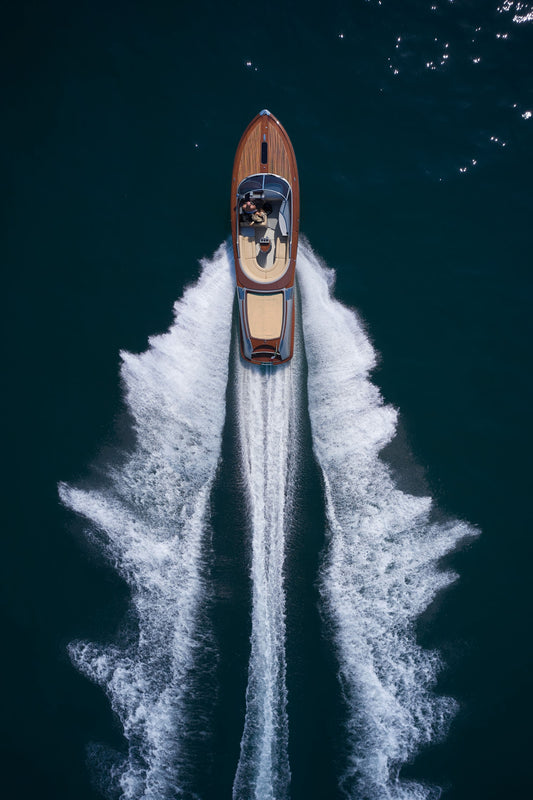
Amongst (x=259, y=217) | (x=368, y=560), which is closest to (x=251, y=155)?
(x=259, y=217)

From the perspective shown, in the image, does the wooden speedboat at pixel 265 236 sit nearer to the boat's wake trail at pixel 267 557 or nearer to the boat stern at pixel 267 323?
the boat stern at pixel 267 323

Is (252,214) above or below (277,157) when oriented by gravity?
below

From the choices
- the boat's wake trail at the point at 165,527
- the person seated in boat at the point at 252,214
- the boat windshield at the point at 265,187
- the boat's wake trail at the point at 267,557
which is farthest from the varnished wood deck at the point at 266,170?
the boat's wake trail at the point at 267,557

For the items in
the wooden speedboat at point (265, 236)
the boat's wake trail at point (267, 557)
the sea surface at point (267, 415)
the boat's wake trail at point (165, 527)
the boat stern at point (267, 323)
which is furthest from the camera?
the wooden speedboat at point (265, 236)

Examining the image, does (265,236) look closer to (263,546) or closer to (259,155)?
(259,155)

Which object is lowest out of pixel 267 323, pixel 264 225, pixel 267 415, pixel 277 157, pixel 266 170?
pixel 267 415

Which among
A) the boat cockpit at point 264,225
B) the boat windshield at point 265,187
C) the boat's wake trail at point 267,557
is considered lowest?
the boat's wake trail at point 267,557

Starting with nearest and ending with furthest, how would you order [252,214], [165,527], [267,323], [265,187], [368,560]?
[368,560] < [165,527] < [267,323] < [252,214] < [265,187]

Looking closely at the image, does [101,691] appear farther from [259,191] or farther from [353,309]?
[259,191]
